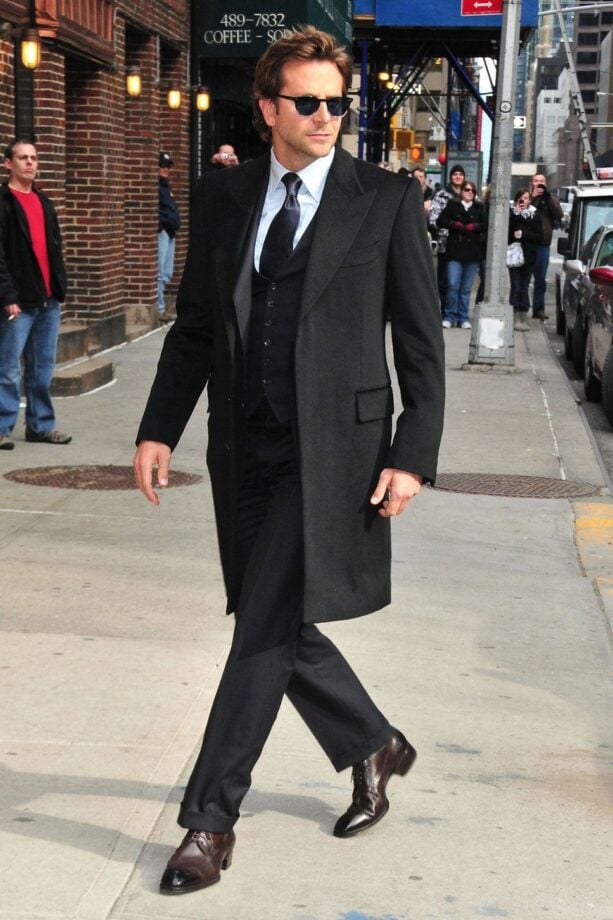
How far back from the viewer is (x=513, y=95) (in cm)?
1533

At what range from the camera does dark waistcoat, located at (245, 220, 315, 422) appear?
11.9 feet

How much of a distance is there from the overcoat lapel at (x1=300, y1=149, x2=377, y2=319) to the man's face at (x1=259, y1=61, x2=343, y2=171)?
9 cm

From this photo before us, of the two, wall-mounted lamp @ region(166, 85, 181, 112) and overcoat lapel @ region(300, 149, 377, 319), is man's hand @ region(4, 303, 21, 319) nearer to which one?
overcoat lapel @ region(300, 149, 377, 319)

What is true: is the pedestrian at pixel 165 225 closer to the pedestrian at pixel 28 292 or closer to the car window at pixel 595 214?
the car window at pixel 595 214

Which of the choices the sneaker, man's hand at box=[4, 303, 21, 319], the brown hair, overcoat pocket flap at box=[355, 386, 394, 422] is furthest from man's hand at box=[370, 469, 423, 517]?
the sneaker

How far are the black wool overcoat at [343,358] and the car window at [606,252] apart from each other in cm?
1257

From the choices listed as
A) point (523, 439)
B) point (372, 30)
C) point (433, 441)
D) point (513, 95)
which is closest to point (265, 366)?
point (433, 441)

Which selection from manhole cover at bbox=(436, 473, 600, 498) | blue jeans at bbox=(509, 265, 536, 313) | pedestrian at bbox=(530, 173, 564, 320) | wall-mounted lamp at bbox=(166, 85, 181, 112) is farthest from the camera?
blue jeans at bbox=(509, 265, 536, 313)

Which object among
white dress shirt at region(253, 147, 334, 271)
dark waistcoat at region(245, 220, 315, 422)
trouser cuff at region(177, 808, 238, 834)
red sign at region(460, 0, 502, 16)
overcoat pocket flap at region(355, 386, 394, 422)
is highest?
red sign at region(460, 0, 502, 16)

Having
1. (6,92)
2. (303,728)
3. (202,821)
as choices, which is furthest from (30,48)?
(202,821)

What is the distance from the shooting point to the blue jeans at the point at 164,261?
1773cm

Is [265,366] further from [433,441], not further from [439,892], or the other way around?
[439,892]

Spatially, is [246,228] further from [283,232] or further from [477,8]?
[477,8]

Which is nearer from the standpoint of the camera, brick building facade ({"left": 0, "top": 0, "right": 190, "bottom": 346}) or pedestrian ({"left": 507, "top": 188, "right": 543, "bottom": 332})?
brick building facade ({"left": 0, "top": 0, "right": 190, "bottom": 346})
